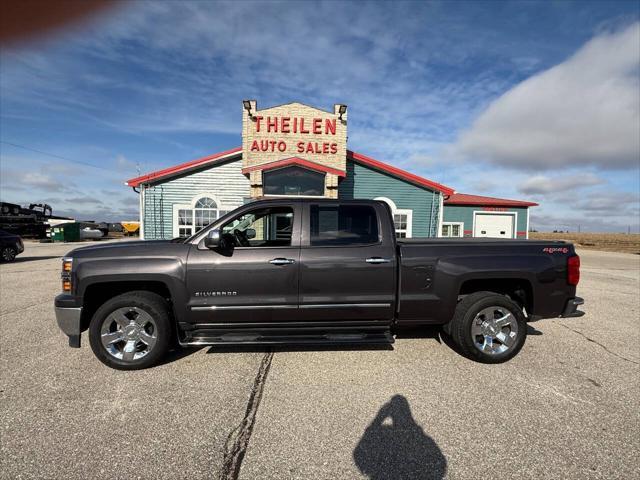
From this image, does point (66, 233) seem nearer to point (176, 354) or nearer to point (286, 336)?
point (176, 354)

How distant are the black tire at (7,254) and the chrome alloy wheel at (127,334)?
1412 cm

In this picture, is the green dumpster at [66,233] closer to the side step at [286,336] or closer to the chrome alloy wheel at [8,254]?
the chrome alloy wheel at [8,254]

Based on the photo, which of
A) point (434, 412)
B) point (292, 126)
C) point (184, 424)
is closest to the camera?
point (184, 424)

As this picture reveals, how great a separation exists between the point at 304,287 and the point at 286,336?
0.59 metres

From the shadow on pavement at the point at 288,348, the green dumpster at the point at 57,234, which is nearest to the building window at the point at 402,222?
the shadow on pavement at the point at 288,348

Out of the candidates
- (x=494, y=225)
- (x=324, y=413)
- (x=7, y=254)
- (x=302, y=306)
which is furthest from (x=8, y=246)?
(x=494, y=225)

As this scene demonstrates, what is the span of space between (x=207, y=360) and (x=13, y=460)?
1774 millimetres

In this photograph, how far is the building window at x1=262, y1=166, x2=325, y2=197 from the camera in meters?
12.8

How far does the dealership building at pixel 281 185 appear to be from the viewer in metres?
13.9

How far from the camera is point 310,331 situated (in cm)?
373

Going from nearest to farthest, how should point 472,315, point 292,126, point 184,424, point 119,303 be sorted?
point 184,424 → point 119,303 → point 472,315 → point 292,126

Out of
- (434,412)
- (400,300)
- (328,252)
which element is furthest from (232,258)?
(434,412)

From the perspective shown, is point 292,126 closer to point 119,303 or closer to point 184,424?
point 119,303

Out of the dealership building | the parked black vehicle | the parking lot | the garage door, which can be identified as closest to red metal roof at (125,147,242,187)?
the dealership building
